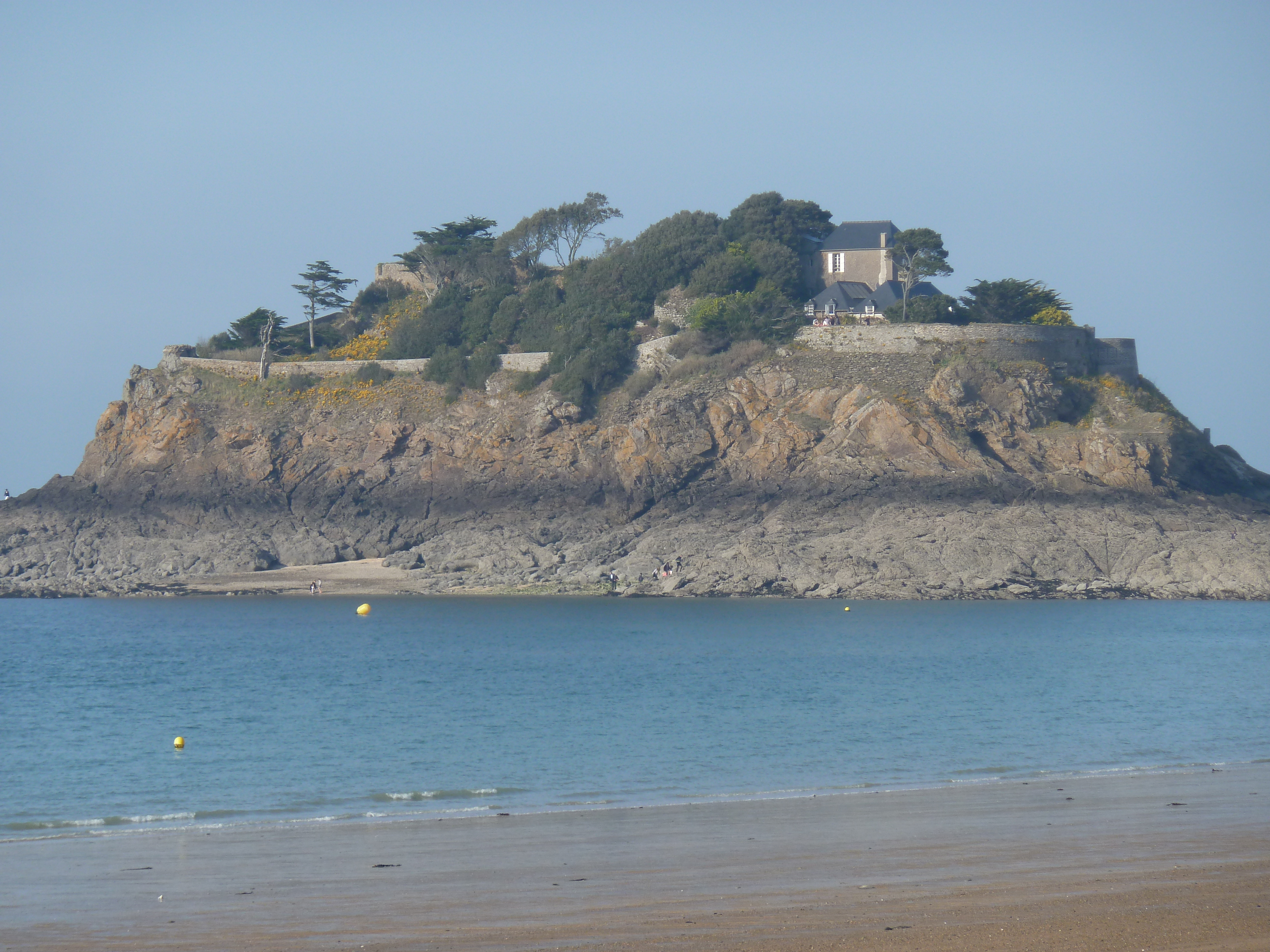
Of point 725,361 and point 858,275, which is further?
point 858,275

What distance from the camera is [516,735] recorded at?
67.9ft

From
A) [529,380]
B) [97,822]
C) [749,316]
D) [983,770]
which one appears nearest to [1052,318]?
[749,316]

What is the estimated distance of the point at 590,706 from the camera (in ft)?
79.5

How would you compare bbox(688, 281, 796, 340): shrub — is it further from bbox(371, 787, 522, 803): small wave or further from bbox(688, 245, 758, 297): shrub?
bbox(371, 787, 522, 803): small wave

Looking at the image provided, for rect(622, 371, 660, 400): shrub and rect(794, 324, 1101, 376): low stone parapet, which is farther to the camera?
rect(622, 371, 660, 400): shrub

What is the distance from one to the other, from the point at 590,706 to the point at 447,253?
4841 cm

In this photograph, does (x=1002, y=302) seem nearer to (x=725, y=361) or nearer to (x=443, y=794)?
(x=725, y=361)

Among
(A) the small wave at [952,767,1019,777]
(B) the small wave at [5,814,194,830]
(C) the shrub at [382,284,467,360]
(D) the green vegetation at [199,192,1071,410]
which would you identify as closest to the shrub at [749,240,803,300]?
(D) the green vegetation at [199,192,1071,410]

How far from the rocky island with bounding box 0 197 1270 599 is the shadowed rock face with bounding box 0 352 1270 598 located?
0.11m

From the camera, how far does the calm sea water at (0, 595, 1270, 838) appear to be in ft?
53.4

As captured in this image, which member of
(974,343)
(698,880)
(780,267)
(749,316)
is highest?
(780,267)

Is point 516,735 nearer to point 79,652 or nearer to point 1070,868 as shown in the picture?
point 1070,868

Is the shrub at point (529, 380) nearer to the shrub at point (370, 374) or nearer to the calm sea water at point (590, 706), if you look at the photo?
the shrub at point (370, 374)

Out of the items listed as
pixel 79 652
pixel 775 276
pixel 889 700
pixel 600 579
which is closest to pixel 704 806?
pixel 889 700
